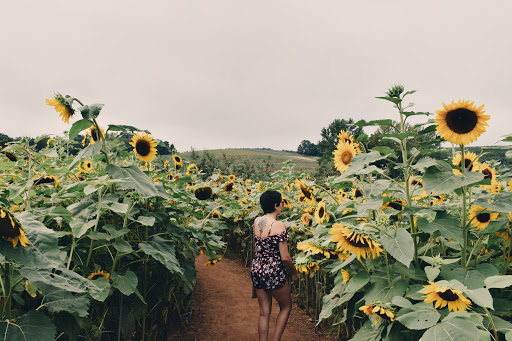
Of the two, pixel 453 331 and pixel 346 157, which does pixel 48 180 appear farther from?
pixel 453 331

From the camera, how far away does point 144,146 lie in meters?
2.98

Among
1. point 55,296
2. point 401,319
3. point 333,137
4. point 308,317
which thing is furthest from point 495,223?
point 333,137

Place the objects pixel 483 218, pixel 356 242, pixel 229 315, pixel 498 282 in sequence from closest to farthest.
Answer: pixel 498 282 → pixel 356 242 → pixel 483 218 → pixel 229 315

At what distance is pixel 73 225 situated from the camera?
1882mm

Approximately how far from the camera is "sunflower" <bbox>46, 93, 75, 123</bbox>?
2097 millimetres

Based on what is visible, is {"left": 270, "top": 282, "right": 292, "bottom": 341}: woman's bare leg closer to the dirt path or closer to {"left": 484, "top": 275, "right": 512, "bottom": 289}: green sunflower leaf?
the dirt path

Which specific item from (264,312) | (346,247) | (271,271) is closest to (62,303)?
(346,247)

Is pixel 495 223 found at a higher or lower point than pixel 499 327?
higher

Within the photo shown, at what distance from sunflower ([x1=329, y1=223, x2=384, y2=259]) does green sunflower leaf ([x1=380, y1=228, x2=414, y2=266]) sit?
0.23 feet

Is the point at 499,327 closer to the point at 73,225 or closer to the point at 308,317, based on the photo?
the point at 73,225

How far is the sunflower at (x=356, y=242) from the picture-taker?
173 cm

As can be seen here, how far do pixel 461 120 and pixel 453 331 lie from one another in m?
1.11

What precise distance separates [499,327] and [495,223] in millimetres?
575

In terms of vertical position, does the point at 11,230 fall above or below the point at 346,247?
above
